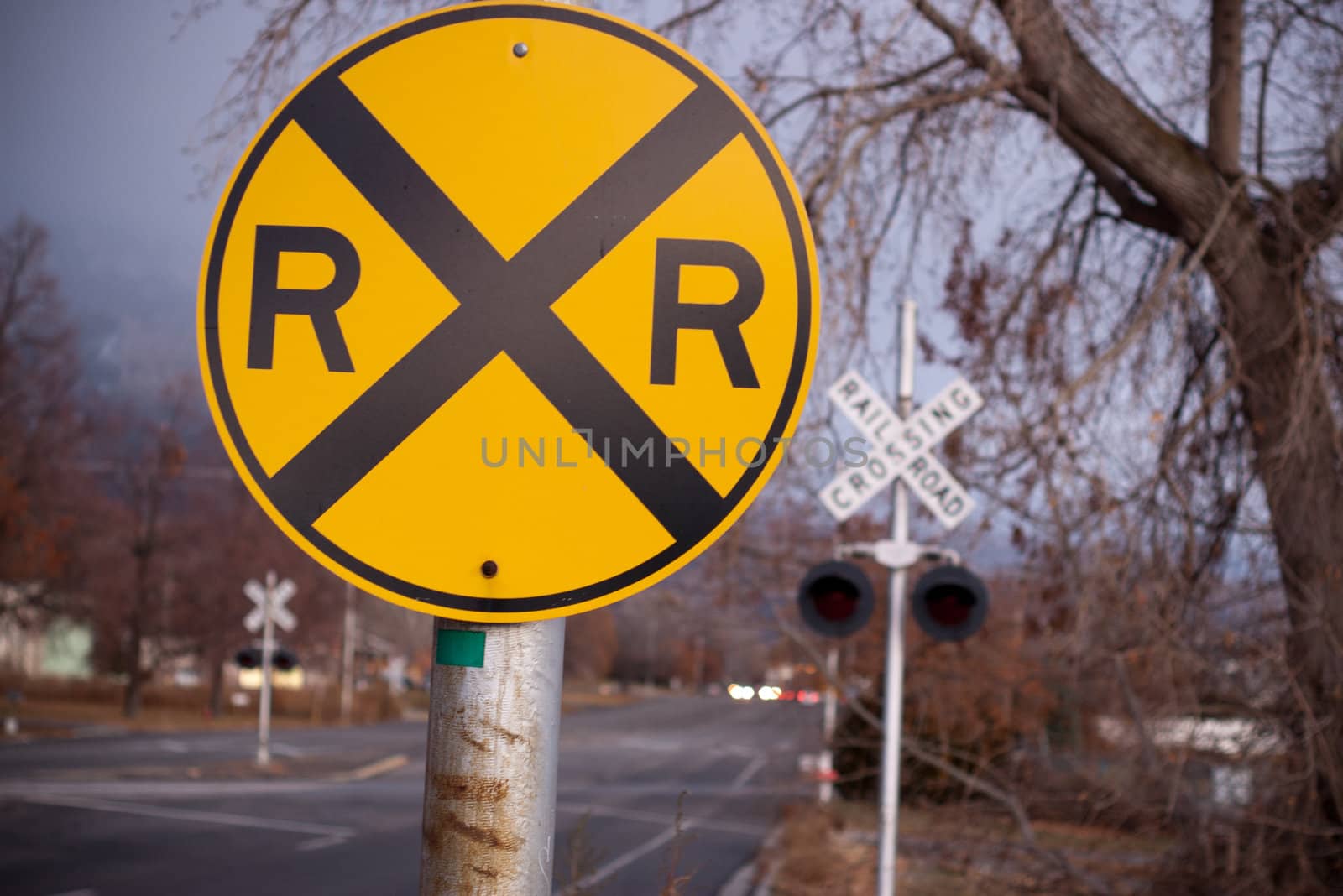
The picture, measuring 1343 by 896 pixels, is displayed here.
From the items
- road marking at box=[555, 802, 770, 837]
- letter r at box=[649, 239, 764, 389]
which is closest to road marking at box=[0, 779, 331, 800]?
road marking at box=[555, 802, 770, 837]

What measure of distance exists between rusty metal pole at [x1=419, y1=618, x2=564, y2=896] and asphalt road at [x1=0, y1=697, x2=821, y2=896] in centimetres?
119

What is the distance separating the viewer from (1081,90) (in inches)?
267

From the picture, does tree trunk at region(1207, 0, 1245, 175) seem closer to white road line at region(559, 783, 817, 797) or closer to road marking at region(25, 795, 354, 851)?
road marking at region(25, 795, 354, 851)

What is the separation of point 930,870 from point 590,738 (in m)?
40.3

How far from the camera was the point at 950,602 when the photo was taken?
21.2 feet

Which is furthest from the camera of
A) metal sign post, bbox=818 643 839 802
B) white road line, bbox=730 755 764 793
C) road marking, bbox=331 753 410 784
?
white road line, bbox=730 755 764 793

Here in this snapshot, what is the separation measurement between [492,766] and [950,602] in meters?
5.29

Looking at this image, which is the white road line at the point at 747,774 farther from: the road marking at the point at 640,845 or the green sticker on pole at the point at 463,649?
the green sticker on pole at the point at 463,649

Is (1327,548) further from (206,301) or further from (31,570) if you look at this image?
(31,570)

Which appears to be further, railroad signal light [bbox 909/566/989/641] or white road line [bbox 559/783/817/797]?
white road line [bbox 559/783/817/797]

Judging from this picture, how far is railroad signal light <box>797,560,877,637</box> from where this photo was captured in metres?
6.37

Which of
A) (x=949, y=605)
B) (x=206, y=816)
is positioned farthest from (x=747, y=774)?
(x=949, y=605)

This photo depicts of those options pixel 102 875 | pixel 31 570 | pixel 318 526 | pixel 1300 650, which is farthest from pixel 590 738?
pixel 318 526

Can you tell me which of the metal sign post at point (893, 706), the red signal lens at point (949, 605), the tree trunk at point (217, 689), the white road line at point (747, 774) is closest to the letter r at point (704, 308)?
the metal sign post at point (893, 706)
